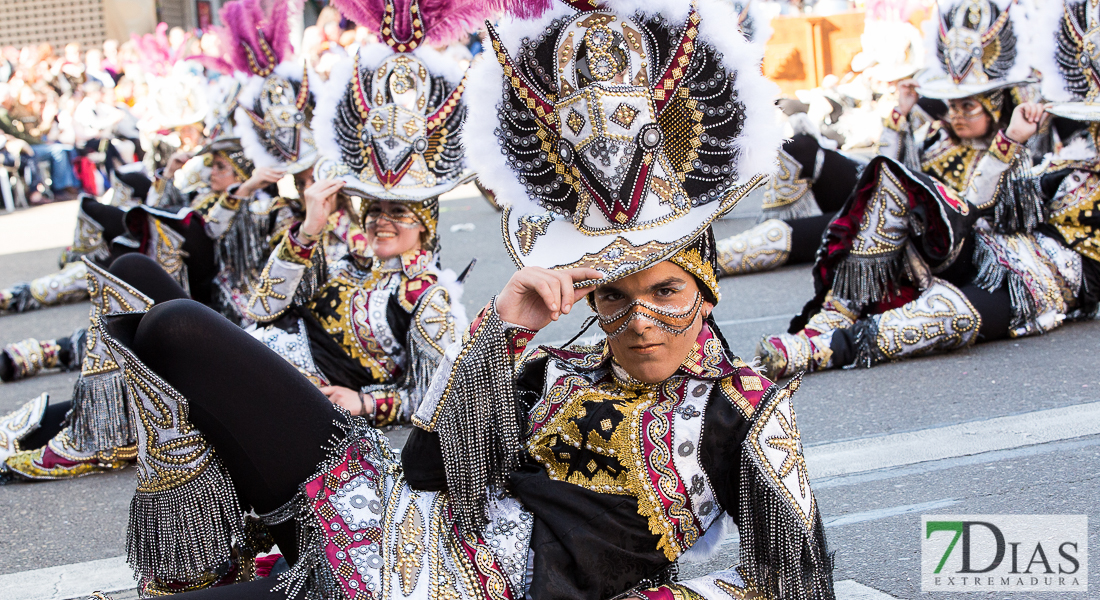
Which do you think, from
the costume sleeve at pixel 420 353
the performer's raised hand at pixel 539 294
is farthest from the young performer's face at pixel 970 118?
the performer's raised hand at pixel 539 294

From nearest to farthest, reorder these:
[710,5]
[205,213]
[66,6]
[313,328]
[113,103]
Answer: [710,5], [313,328], [205,213], [113,103], [66,6]

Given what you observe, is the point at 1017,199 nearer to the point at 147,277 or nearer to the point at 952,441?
the point at 952,441

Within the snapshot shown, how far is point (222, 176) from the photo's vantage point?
23.3ft

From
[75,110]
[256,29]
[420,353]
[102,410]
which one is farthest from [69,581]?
[75,110]

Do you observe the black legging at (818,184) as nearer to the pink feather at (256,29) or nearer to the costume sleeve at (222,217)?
the pink feather at (256,29)

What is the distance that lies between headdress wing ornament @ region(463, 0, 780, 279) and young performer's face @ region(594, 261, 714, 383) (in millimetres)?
104

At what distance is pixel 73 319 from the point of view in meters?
8.27

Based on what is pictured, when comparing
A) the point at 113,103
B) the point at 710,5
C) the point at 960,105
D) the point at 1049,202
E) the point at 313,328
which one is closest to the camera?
the point at 710,5

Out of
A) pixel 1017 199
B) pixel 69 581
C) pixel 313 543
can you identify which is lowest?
pixel 69 581

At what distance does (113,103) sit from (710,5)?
Result: 16.6 metres

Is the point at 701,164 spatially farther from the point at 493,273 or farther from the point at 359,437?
the point at 493,273

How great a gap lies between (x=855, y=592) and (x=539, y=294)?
133 centimetres

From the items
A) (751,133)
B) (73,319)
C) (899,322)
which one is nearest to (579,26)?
(751,133)

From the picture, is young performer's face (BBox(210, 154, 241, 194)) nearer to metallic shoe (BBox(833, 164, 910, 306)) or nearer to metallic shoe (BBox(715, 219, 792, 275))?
metallic shoe (BBox(715, 219, 792, 275))
